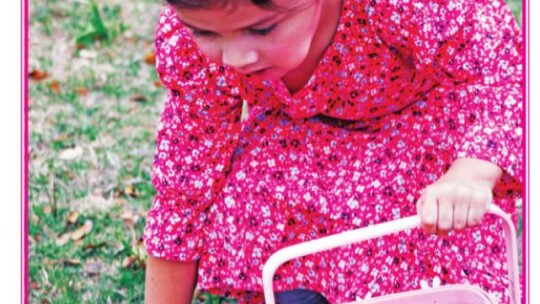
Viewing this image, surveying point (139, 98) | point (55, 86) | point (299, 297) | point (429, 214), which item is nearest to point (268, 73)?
point (429, 214)

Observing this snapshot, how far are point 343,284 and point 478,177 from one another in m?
0.38

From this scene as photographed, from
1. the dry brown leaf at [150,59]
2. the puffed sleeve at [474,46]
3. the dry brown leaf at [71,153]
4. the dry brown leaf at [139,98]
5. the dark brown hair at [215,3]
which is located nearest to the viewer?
the dark brown hair at [215,3]

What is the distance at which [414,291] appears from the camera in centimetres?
159

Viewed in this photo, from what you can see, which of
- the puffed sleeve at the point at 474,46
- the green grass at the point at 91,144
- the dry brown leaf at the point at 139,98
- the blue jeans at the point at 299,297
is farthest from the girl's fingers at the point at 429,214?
the dry brown leaf at the point at 139,98

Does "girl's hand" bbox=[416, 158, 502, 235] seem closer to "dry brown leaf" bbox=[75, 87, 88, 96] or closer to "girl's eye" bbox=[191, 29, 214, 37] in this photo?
"girl's eye" bbox=[191, 29, 214, 37]

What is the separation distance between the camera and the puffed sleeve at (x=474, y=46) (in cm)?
163

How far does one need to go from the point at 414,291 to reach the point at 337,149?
1.13 ft

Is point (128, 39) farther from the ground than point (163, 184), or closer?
farther from the ground

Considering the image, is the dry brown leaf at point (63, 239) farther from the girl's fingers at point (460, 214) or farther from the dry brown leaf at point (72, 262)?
the girl's fingers at point (460, 214)

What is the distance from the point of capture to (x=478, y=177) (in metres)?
1.54

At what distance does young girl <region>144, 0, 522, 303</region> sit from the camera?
1658 millimetres

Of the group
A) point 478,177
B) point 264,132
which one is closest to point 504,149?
point 478,177

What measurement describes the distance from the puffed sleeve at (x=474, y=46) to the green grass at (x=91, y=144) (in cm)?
92

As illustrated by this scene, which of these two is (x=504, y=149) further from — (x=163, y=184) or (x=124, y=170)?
(x=124, y=170)
